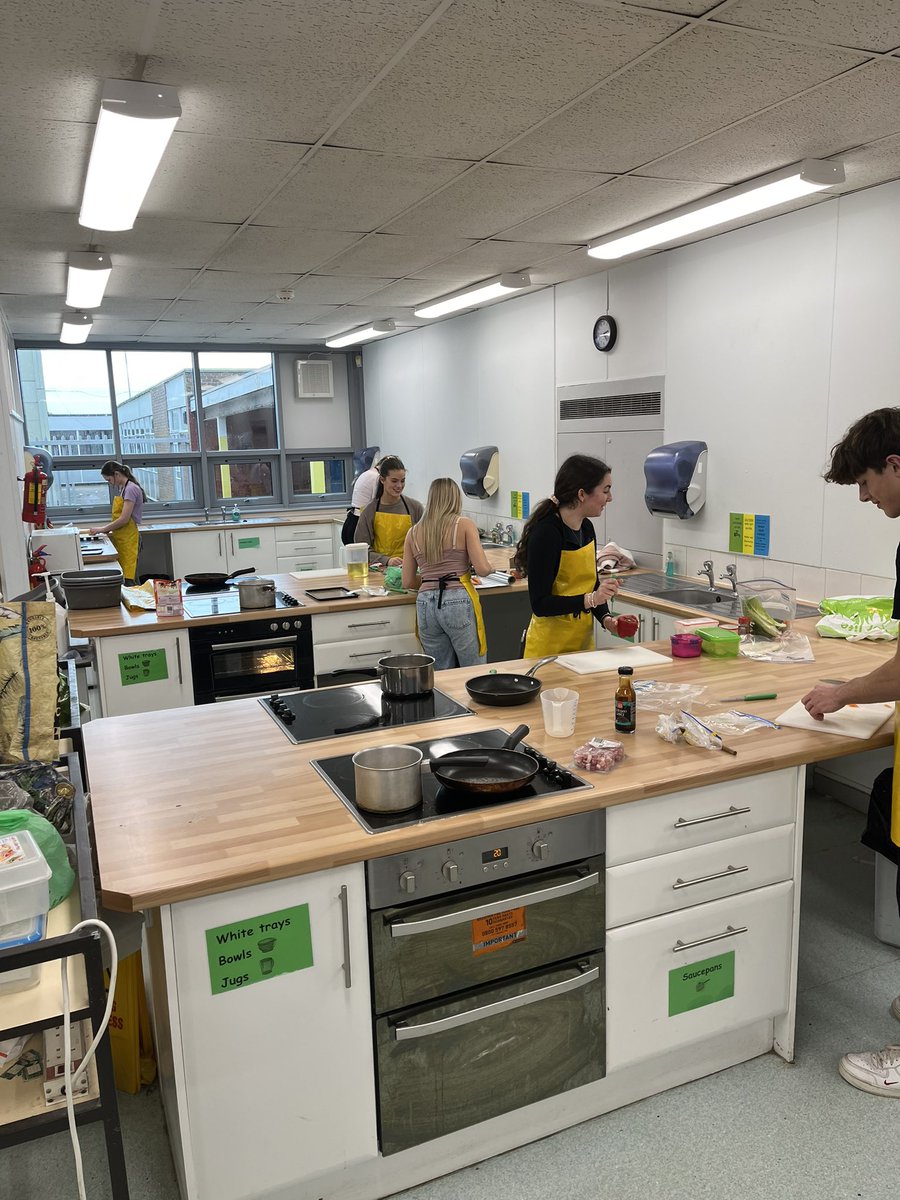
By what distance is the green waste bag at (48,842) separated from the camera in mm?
1559

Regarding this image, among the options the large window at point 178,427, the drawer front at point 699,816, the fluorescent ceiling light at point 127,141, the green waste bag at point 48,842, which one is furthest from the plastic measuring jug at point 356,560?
the large window at point 178,427

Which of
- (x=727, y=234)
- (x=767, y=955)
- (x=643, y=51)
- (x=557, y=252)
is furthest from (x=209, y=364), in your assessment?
(x=767, y=955)

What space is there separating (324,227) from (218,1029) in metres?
3.59

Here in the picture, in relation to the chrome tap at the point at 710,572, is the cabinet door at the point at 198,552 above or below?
below

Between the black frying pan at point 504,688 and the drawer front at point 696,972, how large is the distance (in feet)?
2.53

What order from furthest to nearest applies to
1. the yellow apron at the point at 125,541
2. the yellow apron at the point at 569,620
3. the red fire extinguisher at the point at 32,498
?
the yellow apron at the point at 125,541 → the red fire extinguisher at the point at 32,498 → the yellow apron at the point at 569,620

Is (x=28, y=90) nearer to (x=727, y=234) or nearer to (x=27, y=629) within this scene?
(x=27, y=629)

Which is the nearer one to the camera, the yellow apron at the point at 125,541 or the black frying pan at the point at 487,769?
the black frying pan at the point at 487,769

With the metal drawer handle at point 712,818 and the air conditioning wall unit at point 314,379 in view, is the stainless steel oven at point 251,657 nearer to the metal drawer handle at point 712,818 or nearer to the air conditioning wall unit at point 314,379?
the metal drawer handle at point 712,818

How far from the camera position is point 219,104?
8.40ft

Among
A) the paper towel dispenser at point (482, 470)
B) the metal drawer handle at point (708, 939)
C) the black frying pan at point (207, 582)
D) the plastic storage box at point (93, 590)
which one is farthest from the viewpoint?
the paper towel dispenser at point (482, 470)

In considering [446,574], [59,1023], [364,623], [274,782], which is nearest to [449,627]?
[446,574]

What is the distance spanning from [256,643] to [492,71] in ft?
9.20

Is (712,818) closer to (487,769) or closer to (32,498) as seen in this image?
(487,769)
